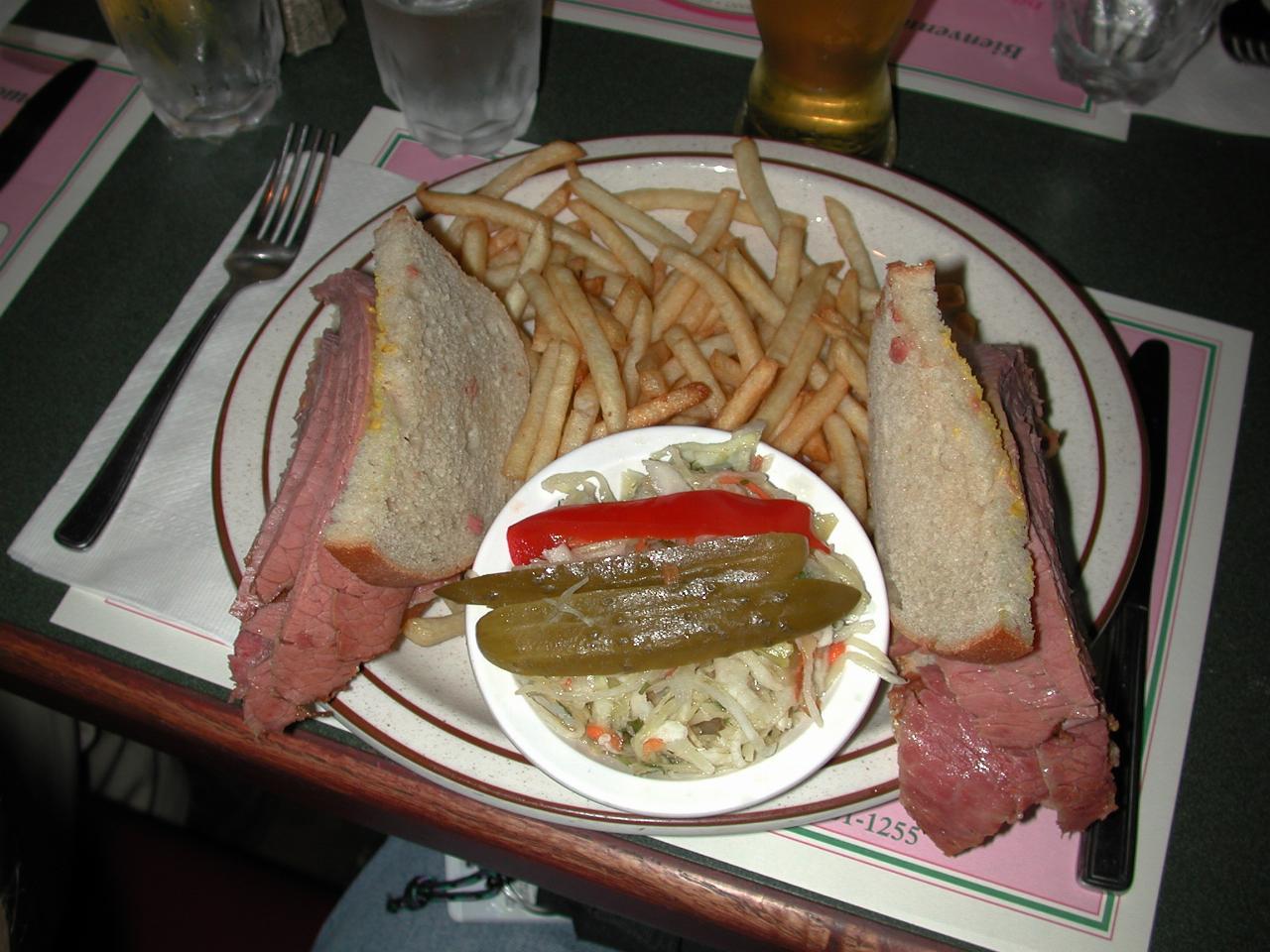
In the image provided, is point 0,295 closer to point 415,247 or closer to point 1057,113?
point 415,247

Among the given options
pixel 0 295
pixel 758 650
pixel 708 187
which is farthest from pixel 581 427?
pixel 0 295

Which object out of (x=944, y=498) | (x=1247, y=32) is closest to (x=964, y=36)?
(x=1247, y=32)

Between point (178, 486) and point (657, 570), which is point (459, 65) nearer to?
point (178, 486)

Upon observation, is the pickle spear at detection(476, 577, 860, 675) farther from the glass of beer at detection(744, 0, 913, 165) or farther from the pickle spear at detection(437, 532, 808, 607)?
the glass of beer at detection(744, 0, 913, 165)

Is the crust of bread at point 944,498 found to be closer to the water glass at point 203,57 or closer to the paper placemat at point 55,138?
the water glass at point 203,57

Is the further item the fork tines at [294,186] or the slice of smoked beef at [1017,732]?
the fork tines at [294,186]

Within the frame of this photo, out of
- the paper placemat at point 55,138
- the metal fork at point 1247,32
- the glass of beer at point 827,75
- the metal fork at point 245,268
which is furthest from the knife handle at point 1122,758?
the paper placemat at point 55,138
